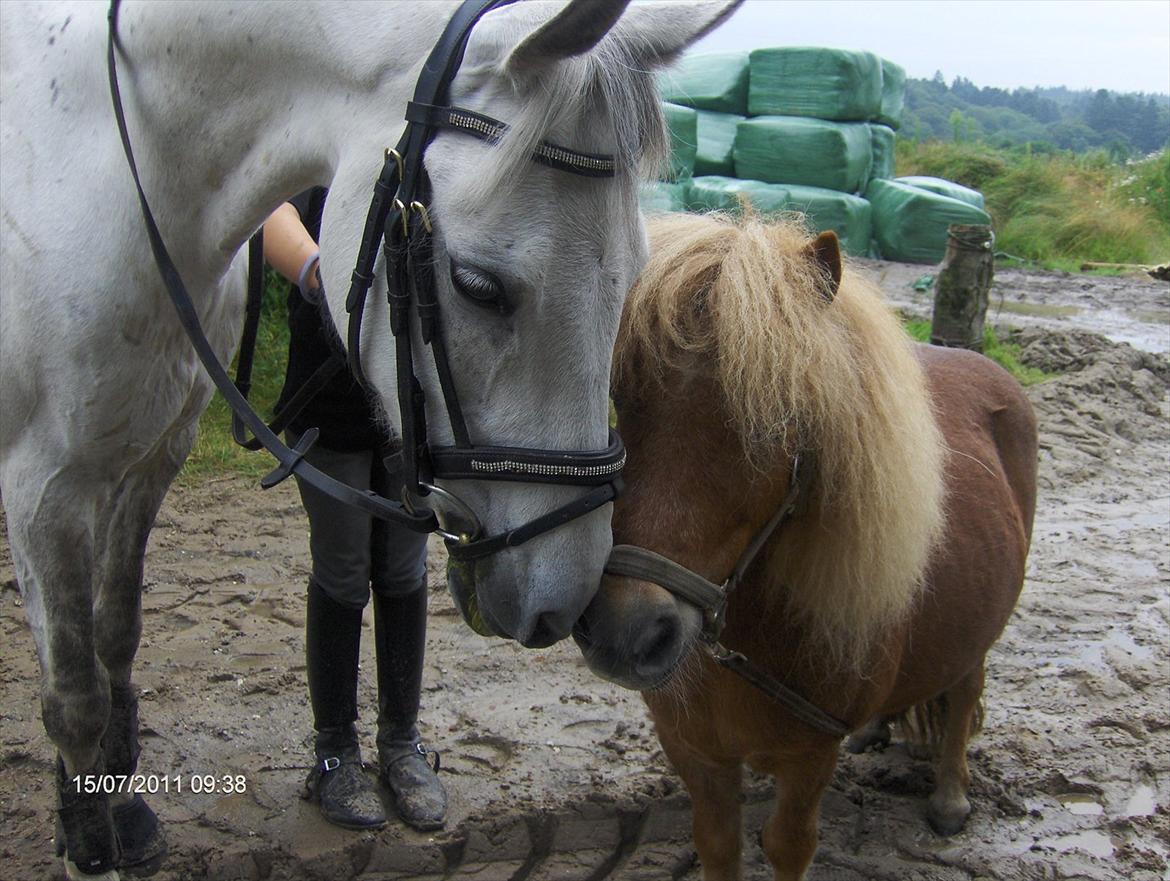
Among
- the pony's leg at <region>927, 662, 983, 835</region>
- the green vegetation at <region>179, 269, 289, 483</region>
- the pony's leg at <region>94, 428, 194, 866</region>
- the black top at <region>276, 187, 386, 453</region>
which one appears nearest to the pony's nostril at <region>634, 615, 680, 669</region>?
the black top at <region>276, 187, 386, 453</region>

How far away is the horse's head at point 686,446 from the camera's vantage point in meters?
1.67

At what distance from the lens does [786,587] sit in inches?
81.3

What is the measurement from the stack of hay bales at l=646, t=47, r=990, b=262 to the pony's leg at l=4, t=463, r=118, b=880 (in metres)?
9.58

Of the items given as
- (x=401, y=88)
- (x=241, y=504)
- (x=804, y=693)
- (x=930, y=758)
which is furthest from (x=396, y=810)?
(x=241, y=504)

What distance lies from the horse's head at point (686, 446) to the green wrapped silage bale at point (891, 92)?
1146 cm

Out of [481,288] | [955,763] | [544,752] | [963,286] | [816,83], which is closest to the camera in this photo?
[481,288]

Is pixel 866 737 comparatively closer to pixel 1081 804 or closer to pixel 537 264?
pixel 1081 804

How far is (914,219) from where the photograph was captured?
11.7 metres

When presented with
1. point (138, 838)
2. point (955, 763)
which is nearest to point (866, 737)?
point (955, 763)

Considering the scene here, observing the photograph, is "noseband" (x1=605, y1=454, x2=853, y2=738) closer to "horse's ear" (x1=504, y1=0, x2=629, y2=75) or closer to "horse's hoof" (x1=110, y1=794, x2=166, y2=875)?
"horse's ear" (x1=504, y1=0, x2=629, y2=75)

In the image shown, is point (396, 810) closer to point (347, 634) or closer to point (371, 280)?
point (347, 634)

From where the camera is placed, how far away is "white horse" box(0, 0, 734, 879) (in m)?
1.44

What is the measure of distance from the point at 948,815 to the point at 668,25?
7.79ft

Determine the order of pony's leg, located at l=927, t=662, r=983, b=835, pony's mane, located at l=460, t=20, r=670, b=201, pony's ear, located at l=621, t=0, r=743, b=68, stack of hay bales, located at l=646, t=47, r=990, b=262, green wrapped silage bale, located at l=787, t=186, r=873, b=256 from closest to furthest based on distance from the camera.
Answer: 1. pony's mane, located at l=460, t=20, r=670, b=201
2. pony's ear, located at l=621, t=0, r=743, b=68
3. pony's leg, located at l=927, t=662, r=983, b=835
4. green wrapped silage bale, located at l=787, t=186, r=873, b=256
5. stack of hay bales, located at l=646, t=47, r=990, b=262
